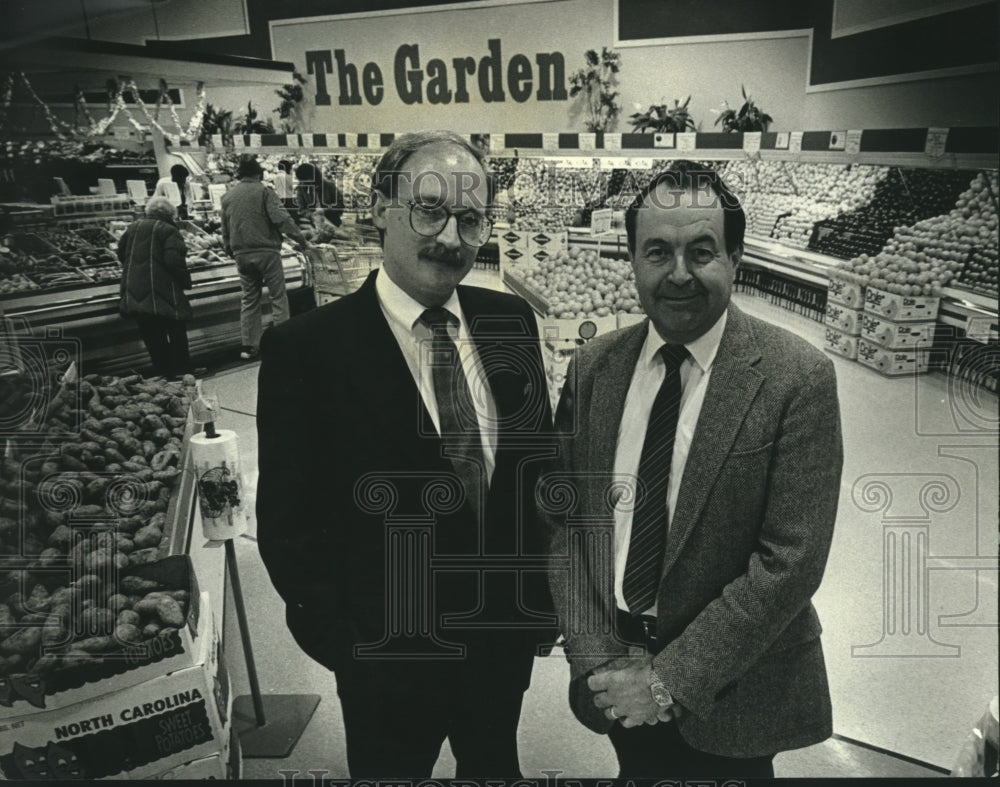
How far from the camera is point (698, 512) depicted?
146 centimetres

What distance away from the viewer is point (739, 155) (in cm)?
165

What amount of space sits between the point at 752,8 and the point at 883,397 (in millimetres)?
1024

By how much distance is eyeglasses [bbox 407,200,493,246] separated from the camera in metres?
1.51

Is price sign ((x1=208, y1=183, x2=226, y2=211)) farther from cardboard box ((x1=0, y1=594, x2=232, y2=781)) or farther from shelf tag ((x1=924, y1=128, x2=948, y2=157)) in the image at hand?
shelf tag ((x1=924, y1=128, x2=948, y2=157))

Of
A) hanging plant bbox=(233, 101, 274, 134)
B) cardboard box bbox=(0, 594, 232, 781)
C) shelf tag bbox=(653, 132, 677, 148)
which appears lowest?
cardboard box bbox=(0, 594, 232, 781)

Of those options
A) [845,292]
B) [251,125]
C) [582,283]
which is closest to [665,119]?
[582,283]

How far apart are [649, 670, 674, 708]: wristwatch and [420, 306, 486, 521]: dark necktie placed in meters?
0.59

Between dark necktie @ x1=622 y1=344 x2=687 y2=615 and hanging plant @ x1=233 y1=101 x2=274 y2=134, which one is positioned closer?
dark necktie @ x1=622 y1=344 x2=687 y2=615

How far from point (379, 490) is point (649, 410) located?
673mm

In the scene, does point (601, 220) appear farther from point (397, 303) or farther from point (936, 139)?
point (936, 139)

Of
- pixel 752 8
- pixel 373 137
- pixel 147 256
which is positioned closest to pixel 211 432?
pixel 147 256

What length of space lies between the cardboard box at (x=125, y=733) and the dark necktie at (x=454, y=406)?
2.81 feet

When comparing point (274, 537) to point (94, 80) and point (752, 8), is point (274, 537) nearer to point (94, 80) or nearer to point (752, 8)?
point (94, 80)

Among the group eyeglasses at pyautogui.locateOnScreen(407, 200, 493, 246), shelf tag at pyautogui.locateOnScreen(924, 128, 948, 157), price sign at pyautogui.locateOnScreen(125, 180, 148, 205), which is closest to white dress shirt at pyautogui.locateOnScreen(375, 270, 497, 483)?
eyeglasses at pyautogui.locateOnScreen(407, 200, 493, 246)
